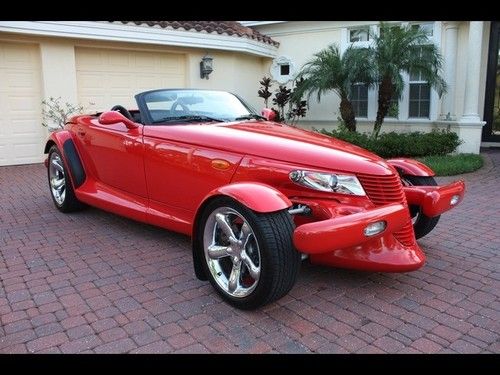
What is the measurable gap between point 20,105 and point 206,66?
4477mm

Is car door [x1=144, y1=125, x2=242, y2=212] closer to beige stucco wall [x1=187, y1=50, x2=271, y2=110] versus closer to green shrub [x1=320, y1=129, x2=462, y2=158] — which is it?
green shrub [x1=320, y1=129, x2=462, y2=158]

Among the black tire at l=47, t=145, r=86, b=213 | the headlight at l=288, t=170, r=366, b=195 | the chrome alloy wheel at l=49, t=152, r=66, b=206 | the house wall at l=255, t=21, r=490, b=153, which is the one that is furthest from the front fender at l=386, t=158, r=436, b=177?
the house wall at l=255, t=21, r=490, b=153

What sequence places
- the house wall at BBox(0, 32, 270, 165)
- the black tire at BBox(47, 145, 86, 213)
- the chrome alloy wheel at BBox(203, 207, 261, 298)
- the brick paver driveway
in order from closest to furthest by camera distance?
1. the brick paver driveway
2. the chrome alloy wheel at BBox(203, 207, 261, 298)
3. the black tire at BBox(47, 145, 86, 213)
4. the house wall at BBox(0, 32, 270, 165)

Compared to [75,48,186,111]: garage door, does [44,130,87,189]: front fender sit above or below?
below

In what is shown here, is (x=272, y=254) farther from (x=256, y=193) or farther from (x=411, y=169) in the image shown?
(x=411, y=169)

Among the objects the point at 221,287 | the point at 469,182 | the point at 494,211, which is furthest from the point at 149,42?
the point at 221,287

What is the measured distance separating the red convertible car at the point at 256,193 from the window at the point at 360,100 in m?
8.83

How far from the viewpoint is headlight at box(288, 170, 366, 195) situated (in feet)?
10.3

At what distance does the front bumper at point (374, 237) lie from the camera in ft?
8.96

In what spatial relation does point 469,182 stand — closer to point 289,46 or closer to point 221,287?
point 221,287

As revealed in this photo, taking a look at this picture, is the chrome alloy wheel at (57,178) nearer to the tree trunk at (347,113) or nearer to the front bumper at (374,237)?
the front bumper at (374,237)

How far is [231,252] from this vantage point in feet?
10.3

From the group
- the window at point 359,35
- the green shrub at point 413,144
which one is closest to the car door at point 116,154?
the green shrub at point 413,144

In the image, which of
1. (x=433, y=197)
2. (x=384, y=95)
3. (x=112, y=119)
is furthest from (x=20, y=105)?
(x=433, y=197)
